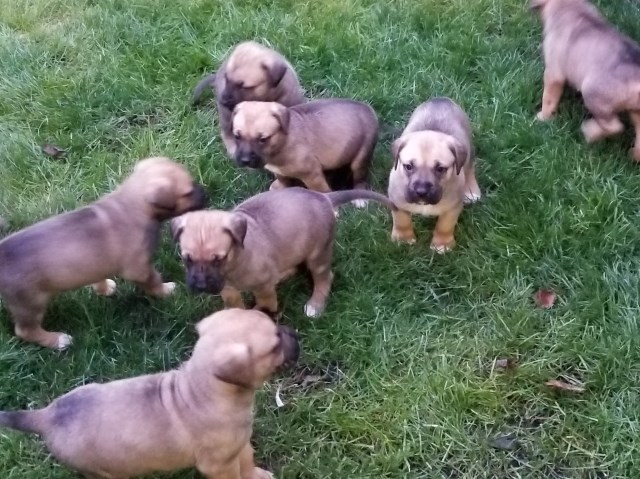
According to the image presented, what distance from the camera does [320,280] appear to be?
171 inches

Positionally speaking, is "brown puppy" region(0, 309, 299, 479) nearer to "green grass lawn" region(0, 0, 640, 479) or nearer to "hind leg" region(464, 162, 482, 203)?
"green grass lawn" region(0, 0, 640, 479)

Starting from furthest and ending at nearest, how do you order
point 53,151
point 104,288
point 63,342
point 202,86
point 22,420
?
point 202,86, point 53,151, point 104,288, point 63,342, point 22,420

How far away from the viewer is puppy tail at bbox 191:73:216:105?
18.4 feet

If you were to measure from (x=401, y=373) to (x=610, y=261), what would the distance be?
1355mm

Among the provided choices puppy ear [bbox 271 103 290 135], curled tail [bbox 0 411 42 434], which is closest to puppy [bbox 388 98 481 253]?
puppy ear [bbox 271 103 290 135]

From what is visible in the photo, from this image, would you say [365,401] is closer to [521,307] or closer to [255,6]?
[521,307]

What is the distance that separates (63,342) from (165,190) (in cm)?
94

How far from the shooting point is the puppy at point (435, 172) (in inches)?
166

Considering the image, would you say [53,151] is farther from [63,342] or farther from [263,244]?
[263,244]

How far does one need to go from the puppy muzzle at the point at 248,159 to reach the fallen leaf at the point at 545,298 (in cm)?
172

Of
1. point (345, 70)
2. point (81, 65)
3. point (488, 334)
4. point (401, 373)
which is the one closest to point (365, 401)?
point (401, 373)

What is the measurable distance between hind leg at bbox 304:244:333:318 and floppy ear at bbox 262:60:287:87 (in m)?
1.34

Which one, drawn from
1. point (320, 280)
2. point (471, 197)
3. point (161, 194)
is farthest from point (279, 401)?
point (471, 197)

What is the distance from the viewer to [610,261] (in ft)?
14.6
